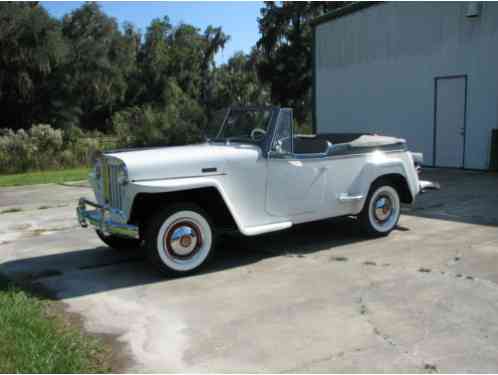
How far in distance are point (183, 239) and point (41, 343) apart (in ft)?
6.24

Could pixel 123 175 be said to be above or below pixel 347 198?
above

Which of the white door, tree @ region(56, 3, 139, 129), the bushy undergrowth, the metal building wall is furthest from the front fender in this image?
tree @ region(56, 3, 139, 129)

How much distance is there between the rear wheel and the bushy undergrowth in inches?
467

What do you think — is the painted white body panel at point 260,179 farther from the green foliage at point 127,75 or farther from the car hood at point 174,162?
the green foliage at point 127,75

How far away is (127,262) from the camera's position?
5852 mm

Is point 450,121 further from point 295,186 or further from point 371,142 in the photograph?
point 295,186

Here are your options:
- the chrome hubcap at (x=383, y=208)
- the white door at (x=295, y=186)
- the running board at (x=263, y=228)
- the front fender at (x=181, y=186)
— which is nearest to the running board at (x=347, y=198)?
the white door at (x=295, y=186)

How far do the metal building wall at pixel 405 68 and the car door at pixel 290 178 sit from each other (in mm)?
8433

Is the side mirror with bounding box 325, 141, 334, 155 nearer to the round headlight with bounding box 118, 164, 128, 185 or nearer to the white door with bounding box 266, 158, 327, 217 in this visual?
the white door with bounding box 266, 158, 327, 217

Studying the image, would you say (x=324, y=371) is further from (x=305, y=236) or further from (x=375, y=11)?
(x=375, y=11)

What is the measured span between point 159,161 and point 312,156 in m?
1.93

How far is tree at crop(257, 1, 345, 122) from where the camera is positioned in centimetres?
3719

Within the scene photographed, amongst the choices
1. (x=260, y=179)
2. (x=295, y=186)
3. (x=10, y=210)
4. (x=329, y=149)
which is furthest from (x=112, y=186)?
(x=10, y=210)

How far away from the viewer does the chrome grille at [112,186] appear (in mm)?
5156
